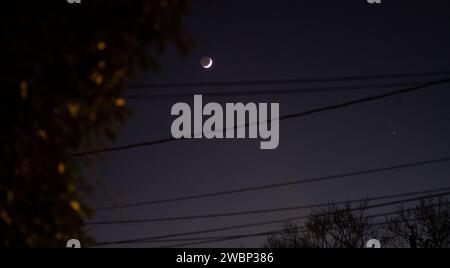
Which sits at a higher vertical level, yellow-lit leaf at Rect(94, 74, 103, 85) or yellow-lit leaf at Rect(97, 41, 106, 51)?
yellow-lit leaf at Rect(97, 41, 106, 51)

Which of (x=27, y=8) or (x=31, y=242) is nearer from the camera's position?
(x=27, y=8)

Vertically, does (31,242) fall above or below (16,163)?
below

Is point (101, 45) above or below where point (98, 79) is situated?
above

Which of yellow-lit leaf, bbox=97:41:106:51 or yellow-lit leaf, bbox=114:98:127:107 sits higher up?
yellow-lit leaf, bbox=97:41:106:51

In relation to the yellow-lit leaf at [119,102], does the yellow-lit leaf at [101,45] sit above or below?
above

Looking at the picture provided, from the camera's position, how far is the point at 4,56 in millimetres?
5258

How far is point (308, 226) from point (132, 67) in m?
42.2

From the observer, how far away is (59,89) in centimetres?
536

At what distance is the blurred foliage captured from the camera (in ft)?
17.4

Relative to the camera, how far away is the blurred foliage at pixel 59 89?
5.29m

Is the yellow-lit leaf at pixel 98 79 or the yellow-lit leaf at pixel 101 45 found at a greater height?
the yellow-lit leaf at pixel 101 45
